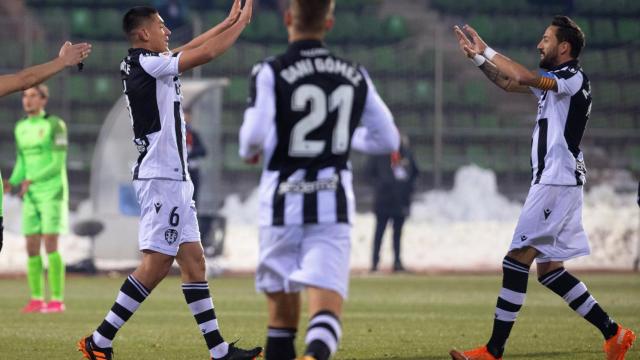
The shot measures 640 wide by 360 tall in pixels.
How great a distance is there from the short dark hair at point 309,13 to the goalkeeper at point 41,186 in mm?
8251

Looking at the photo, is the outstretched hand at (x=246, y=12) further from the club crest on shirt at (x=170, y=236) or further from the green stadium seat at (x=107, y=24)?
the green stadium seat at (x=107, y=24)

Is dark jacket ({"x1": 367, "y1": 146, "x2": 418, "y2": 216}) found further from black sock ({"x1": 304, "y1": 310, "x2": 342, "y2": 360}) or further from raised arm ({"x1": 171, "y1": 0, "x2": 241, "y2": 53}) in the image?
black sock ({"x1": 304, "y1": 310, "x2": 342, "y2": 360})

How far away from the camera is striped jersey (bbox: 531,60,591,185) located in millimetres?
8438

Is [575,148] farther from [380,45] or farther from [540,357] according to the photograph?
[380,45]

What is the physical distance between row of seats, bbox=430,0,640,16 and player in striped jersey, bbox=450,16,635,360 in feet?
61.5

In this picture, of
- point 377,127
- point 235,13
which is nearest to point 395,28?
point 235,13

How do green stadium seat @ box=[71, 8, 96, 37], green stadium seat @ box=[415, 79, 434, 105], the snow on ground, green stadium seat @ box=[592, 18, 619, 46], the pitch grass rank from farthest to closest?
1. green stadium seat @ box=[71, 8, 96, 37]
2. green stadium seat @ box=[592, 18, 619, 46]
3. green stadium seat @ box=[415, 79, 434, 105]
4. the snow on ground
5. the pitch grass

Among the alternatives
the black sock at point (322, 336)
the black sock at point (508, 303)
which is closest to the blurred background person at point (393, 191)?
the black sock at point (508, 303)

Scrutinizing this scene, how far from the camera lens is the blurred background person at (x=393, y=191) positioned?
859 inches

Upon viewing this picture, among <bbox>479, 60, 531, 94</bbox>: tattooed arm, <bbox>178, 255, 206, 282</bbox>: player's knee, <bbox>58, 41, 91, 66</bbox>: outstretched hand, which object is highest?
<bbox>58, 41, 91, 66</bbox>: outstretched hand

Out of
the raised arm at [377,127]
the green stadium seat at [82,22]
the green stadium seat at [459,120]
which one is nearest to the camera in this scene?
the raised arm at [377,127]

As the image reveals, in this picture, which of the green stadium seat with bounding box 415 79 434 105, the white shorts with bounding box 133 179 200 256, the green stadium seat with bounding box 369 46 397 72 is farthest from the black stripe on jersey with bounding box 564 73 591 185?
the green stadium seat with bounding box 369 46 397 72

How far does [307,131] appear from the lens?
5.95 meters

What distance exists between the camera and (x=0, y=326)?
465 inches
